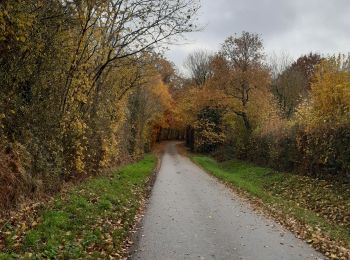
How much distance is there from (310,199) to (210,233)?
25.8ft

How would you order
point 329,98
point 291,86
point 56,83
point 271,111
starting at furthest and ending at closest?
point 291,86, point 271,111, point 329,98, point 56,83

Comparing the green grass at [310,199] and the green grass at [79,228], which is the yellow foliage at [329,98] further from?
the green grass at [79,228]

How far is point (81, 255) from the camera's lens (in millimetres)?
7816

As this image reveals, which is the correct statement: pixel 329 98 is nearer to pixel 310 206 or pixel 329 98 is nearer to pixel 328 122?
pixel 328 122

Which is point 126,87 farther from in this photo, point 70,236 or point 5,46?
point 70,236

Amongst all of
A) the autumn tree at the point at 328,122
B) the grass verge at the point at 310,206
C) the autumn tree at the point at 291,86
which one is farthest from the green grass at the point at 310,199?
the autumn tree at the point at 291,86

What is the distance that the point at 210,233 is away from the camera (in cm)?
1075

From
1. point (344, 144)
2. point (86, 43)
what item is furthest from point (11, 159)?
point (344, 144)

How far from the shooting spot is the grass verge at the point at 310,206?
10.5 meters

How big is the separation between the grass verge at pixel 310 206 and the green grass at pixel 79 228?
4524mm

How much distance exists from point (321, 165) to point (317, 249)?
11.8 meters

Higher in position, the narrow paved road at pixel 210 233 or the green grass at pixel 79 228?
the green grass at pixel 79 228

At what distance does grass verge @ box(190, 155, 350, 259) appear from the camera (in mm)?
10547

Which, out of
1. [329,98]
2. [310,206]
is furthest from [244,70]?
[310,206]
